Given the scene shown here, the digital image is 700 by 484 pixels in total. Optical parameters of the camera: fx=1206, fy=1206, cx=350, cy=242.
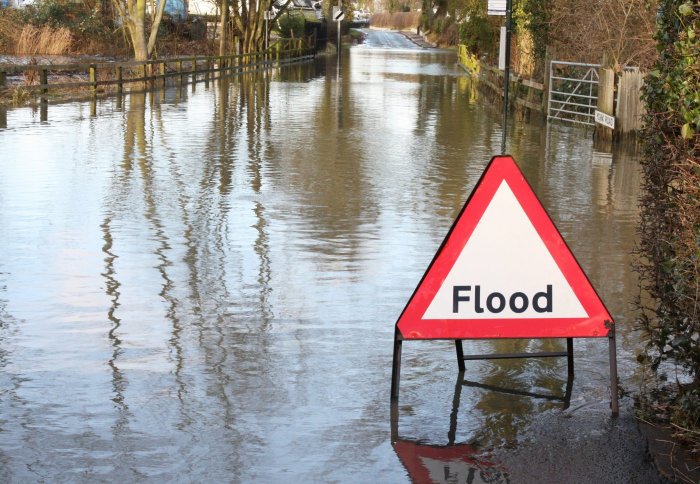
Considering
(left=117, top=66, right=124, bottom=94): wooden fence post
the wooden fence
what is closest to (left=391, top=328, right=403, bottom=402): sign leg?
the wooden fence

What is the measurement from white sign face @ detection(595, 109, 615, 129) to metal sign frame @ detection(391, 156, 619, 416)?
1571 centimetres

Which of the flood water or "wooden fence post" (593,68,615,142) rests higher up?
"wooden fence post" (593,68,615,142)

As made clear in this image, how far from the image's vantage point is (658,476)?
17.4ft

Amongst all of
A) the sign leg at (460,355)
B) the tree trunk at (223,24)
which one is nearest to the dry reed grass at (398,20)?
the tree trunk at (223,24)

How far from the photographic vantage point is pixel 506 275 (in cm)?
603

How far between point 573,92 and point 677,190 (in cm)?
1982

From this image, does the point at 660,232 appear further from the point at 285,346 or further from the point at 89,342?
the point at 89,342

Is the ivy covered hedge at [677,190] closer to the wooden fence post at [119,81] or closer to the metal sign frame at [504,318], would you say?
the metal sign frame at [504,318]

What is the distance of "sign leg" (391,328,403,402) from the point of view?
600 cm

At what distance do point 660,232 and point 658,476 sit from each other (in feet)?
4.62

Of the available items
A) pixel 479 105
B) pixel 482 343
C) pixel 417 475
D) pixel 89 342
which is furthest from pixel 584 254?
pixel 479 105

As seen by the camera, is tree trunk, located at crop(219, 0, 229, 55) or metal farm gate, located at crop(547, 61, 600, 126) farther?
tree trunk, located at crop(219, 0, 229, 55)

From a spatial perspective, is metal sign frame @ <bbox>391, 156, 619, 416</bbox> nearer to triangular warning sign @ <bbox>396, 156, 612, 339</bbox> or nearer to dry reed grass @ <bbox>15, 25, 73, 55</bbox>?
triangular warning sign @ <bbox>396, 156, 612, 339</bbox>

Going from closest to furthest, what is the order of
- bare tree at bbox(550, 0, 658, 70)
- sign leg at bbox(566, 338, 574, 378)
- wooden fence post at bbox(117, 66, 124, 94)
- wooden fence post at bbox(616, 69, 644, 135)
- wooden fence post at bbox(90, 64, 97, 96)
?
sign leg at bbox(566, 338, 574, 378) → wooden fence post at bbox(616, 69, 644, 135) → bare tree at bbox(550, 0, 658, 70) → wooden fence post at bbox(90, 64, 97, 96) → wooden fence post at bbox(117, 66, 124, 94)
